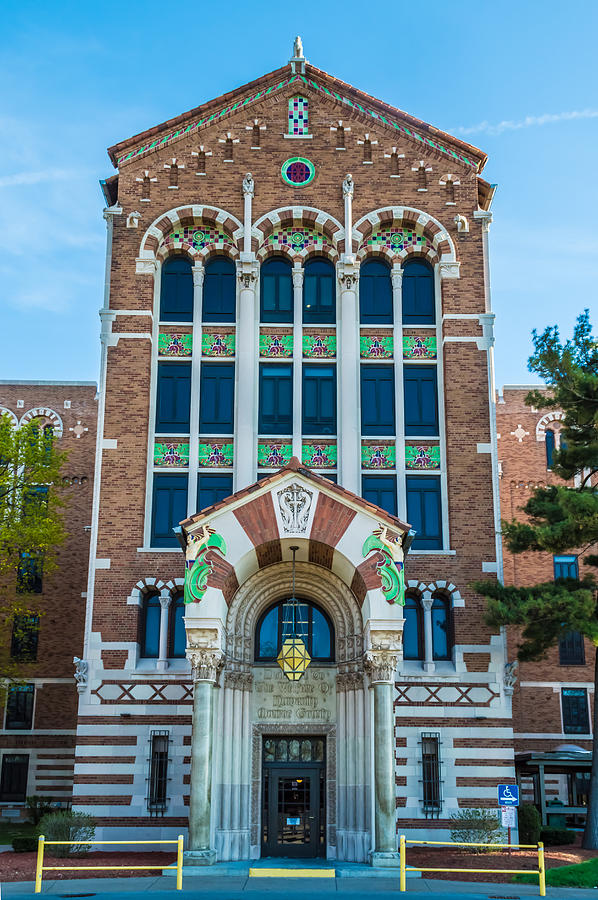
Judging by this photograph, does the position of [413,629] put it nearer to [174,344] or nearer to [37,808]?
[174,344]

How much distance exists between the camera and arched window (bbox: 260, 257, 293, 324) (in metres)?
31.6

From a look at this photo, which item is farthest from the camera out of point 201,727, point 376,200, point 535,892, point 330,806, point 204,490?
point 376,200

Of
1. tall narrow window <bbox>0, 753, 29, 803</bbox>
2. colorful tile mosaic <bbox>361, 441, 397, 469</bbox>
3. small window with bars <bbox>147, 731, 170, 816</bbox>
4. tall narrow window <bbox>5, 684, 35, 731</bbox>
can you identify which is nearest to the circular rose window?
colorful tile mosaic <bbox>361, 441, 397, 469</bbox>

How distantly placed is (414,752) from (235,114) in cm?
2086

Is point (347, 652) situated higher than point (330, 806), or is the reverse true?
point (347, 652)

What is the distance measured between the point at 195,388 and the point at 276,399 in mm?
2517

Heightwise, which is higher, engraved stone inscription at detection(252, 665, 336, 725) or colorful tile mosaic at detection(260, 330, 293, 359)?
colorful tile mosaic at detection(260, 330, 293, 359)

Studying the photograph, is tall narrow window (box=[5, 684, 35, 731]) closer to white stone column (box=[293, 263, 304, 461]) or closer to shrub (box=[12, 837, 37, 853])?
shrub (box=[12, 837, 37, 853])

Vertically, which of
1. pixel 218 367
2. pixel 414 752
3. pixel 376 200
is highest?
pixel 376 200

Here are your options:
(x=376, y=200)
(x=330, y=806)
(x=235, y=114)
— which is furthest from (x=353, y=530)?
(x=235, y=114)

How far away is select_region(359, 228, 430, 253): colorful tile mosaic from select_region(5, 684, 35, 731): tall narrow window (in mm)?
21745

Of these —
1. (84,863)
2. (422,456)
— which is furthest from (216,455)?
(84,863)

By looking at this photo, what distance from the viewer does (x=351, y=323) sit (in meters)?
31.1

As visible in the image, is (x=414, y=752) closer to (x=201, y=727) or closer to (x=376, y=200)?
(x=201, y=727)
